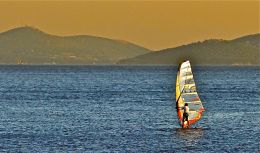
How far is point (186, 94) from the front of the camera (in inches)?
3351

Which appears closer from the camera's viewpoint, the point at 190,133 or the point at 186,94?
the point at 190,133

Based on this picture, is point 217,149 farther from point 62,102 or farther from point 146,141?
point 62,102

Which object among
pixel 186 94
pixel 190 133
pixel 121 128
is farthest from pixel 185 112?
pixel 121 128

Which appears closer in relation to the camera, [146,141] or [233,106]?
[146,141]

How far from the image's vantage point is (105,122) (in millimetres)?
91250

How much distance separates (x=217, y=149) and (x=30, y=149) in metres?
14.4

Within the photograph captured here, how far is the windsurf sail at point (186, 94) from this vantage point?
8475 cm

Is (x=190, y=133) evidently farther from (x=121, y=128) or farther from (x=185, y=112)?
(x=121, y=128)

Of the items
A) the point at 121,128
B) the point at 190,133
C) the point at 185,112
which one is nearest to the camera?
the point at 190,133

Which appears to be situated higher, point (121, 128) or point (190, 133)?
point (121, 128)

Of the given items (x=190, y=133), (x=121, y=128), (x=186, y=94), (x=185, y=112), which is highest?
(x=186, y=94)

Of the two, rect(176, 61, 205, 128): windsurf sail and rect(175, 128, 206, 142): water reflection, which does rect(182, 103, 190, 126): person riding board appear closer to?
rect(176, 61, 205, 128): windsurf sail

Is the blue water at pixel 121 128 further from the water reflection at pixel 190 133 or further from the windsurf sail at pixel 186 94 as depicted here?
the windsurf sail at pixel 186 94

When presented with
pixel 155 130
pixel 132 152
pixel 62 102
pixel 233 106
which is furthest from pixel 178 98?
pixel 62 102
